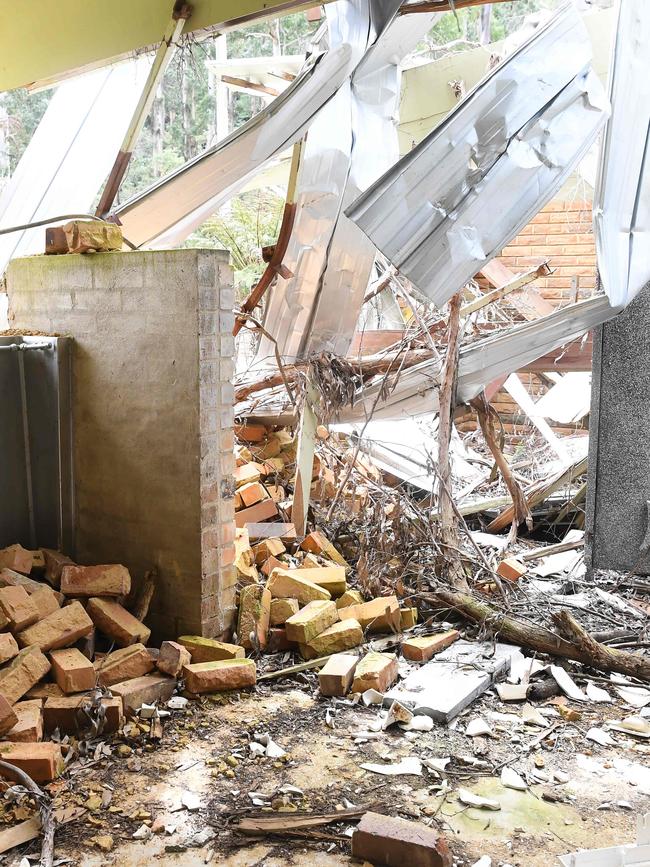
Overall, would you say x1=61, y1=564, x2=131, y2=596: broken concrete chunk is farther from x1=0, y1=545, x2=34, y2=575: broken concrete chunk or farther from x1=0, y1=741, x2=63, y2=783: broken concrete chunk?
x1=0, y1=741, x2=63, y2=783: broken concrete chunk

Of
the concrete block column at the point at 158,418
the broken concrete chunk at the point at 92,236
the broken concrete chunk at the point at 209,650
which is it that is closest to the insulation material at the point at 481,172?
the concrete block column at the point at 158,418

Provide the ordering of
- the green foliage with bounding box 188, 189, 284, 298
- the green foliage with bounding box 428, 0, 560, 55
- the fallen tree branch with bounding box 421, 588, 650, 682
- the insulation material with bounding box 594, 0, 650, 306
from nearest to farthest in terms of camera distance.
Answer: the insulation material with bounding box 594, 0, 650, 306
the fallen tree branch with bounding box 421, 588, 650, 682
the green foliage with bounding box 188, 189, 284, 298
the green foliage with bounding box 428, 0, 560, 55

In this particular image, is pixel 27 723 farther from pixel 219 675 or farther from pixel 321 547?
pixel 321 547

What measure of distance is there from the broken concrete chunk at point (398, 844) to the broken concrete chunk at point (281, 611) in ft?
5.91

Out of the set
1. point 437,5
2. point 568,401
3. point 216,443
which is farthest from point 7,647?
point 568,401

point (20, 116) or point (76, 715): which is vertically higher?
point (20, 116)

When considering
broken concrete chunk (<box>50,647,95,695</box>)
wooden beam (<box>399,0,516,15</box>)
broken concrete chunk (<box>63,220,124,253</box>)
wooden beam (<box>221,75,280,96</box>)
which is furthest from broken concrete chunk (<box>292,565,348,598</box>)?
wooden beam (<box>221,75,280,96</box>)

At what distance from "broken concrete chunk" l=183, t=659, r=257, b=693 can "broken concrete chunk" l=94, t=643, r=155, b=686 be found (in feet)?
0.67

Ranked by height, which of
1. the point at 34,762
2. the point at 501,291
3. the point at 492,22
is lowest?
the point at 34,762

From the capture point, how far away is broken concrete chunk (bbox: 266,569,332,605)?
15.7 feet

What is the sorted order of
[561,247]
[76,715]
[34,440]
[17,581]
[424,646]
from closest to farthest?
1. [76,715]
2. [17,581]
3. [424,646]
4. [34,440]
5. [561,247]

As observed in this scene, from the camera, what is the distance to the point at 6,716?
3305 mm

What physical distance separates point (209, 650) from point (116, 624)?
486 millimetres

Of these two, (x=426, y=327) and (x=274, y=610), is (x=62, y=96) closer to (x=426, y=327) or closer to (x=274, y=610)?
(x=426, y=327)
